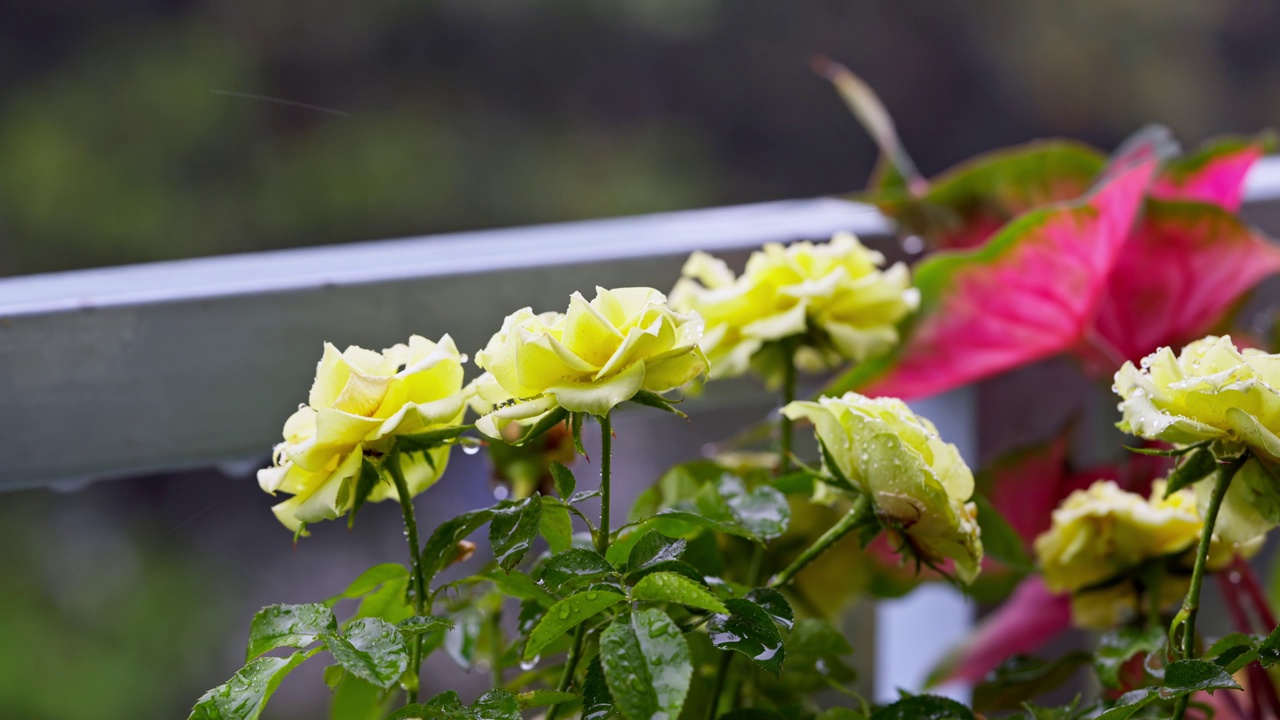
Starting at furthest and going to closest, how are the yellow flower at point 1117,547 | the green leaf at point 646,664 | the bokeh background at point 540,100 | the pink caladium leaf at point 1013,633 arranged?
the bokeh background at point 540,100 → the pink caladium leaf at point 1013,633 → the yellow flower at point 1117,547 → the green leaf at point 646,664

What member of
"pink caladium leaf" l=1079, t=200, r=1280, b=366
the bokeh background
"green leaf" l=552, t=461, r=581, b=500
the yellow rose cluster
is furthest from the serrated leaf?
the bokeh background

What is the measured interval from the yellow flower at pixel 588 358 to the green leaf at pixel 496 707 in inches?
2.0

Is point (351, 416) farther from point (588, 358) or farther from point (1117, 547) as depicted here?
point (1117, 547)

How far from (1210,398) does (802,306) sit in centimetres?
11

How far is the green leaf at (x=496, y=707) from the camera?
210 millimetres

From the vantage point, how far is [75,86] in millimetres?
1518

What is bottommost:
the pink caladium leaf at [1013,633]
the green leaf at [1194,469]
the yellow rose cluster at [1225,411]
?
the pink caladium leaf at [1013,633]

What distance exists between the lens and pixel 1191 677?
222 mm

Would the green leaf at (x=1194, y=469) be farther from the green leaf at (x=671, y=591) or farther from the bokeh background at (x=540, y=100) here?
the bokeh background at (x=540, y=100)

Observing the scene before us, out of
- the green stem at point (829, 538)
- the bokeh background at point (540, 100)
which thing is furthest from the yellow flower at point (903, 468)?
the bokeh background at point (540, 100)

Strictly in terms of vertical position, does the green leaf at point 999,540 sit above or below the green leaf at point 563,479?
below

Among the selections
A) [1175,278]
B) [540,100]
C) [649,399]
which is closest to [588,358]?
[649,399]

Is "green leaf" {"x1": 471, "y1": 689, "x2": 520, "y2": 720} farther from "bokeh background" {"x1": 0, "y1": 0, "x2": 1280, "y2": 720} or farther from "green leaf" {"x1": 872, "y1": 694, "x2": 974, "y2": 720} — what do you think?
"bokeh background" {"x1": 0, "y1": 0, "x2": 1280, "y2": 720}

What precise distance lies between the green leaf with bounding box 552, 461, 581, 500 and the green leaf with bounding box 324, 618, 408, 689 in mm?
45
